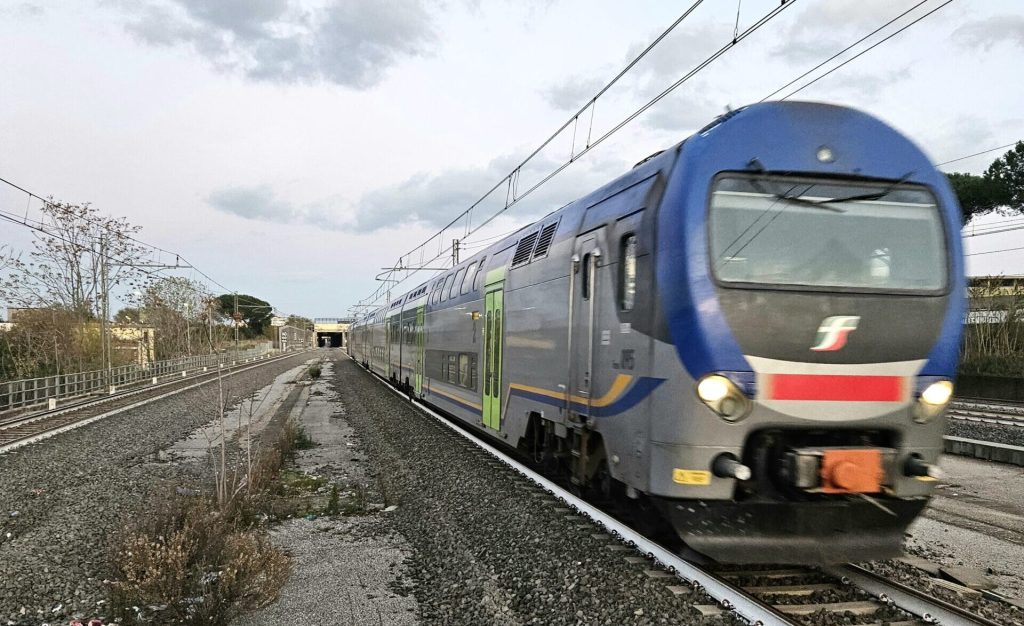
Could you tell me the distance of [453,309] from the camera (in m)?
14.3

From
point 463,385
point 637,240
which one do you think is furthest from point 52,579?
point 463,385

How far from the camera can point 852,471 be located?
4.71 m

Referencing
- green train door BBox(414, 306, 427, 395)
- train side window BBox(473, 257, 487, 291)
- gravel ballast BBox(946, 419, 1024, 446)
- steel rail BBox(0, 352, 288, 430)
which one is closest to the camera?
train side window BBox(473, 257, 487, 291)

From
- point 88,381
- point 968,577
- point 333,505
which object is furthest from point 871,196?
point 88,381

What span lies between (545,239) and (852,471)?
15.4 feet

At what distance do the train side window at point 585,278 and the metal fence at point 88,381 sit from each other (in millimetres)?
4719

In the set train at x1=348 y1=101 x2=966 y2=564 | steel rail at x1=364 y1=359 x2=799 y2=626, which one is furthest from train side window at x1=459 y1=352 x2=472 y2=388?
train at x1=348 y1=101 x2=966 y2=564

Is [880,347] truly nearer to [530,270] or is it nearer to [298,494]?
[530,270]

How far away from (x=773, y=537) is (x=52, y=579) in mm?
5611

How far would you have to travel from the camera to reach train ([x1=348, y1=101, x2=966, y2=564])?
4793mm

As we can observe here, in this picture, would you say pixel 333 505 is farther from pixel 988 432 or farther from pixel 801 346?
pixel 988 432

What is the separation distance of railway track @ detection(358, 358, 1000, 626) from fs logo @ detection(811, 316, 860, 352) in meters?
1.68

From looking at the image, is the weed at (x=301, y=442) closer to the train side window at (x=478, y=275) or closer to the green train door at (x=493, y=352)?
the green train door at (x=493, y=352)

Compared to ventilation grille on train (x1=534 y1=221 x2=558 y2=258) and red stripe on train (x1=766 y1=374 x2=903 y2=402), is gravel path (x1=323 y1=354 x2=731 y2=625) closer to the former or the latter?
red stripe on train (x1=766 y1=374 x2=903 y2=402)
